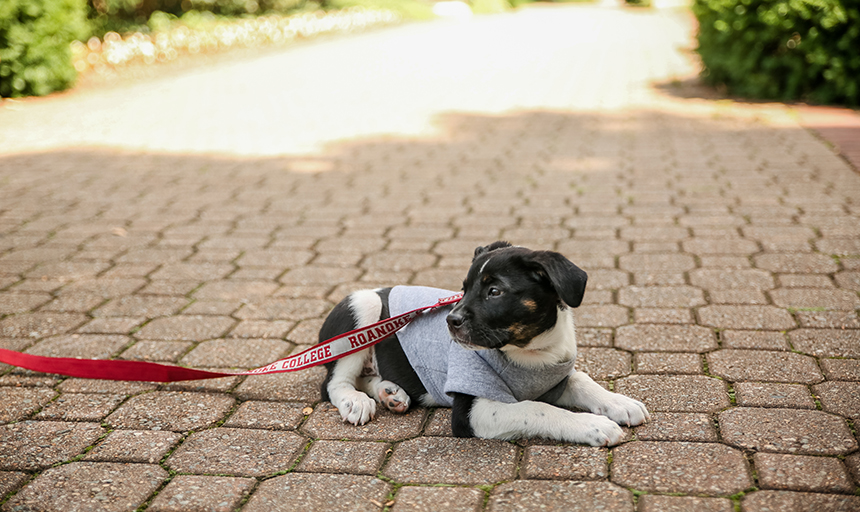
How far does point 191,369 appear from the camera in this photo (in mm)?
3449

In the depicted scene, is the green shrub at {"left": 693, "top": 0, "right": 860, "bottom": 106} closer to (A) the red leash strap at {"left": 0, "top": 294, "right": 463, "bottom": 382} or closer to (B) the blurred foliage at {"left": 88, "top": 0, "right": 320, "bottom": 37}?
(A) the red leash strap at {"left": 0, "top": 294, "right": 463, "bottom": 382}

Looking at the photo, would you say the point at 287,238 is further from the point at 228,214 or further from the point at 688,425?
the point at 688,425

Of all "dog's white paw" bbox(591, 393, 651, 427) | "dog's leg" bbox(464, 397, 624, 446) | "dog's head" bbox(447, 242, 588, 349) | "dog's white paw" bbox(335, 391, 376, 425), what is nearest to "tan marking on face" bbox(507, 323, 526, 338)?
"dog's head" bbox(447, 242, 588, 349)

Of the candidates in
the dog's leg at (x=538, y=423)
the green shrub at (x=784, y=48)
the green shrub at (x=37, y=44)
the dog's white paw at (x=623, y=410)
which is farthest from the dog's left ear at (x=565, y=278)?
the green shrub at (x=37, y=44)

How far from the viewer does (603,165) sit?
809 cm

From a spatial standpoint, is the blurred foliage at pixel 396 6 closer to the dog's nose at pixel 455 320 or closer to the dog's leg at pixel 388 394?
the dog's leg at pixel 388 394

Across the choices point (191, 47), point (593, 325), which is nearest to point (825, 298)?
point (593, 325)

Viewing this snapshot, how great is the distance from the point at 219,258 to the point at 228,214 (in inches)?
48.1

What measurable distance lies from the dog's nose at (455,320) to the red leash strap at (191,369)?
0.37 m

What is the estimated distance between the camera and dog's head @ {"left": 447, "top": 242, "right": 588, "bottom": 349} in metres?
2.91

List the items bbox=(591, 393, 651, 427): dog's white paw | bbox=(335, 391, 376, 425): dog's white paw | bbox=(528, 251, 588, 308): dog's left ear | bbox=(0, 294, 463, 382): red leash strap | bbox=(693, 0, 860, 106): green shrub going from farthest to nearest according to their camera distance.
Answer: bbox=(693, 0, 860, 106): green shrub
bbox=(0, 294, 463, 382): red leash strap
bbox=(335, 391, 376, 425): dog's white paw
bbox=(591, 393, 651, 427): dog's white paw
bbox=(528, 251, 588, 308): dog's left ear

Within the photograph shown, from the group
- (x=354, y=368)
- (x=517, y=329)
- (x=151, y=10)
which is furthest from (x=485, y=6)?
(x=517, y=329)

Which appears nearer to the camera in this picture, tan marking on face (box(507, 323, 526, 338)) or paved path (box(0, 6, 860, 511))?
paved path (box(0, 6, 860, 511))

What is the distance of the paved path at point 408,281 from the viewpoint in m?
2.80
